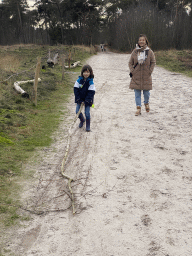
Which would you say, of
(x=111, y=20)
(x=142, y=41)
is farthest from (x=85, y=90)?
(x=111, y=20)

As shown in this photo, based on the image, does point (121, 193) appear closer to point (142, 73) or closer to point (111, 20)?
point (142, 73)

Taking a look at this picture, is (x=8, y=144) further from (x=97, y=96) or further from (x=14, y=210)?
(x=97, y=96)

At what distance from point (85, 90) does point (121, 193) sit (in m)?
3.11

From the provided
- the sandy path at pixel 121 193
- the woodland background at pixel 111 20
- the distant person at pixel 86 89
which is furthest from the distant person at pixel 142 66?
the woodland background at pixel 111 20

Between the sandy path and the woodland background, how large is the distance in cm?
2503

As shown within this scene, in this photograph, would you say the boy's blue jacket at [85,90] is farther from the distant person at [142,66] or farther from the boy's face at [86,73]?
the distant person at [142,66]

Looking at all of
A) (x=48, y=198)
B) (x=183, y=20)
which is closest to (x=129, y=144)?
(x=48, y=198)

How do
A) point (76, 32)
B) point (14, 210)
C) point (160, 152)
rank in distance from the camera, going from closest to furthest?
point (14, 210)
point (160, 152)
point (76, 32)

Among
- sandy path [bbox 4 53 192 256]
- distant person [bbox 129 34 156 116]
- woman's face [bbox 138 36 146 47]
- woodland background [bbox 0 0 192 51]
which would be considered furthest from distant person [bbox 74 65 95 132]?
woodland background [bbox 0 0 192 51]

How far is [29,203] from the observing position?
331 cm

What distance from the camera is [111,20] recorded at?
2036 inches

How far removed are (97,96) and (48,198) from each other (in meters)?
6.66

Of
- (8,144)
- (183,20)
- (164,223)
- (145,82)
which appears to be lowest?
(164,223)

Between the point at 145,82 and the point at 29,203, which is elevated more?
the point at 145,82
